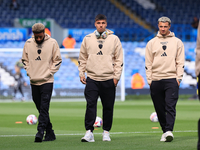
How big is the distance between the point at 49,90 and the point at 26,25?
18.3 metres

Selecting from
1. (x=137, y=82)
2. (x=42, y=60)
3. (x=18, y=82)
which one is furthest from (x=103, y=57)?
(x=137, y=82)

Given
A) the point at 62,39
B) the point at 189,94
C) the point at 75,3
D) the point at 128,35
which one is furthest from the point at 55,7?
the point at 189,94

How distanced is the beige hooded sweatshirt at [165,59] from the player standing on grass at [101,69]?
20.8 inches

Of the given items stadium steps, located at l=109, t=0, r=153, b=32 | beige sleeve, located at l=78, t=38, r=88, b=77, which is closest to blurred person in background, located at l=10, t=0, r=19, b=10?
stadium steps, located at l=109, t=0, r=153, b=32

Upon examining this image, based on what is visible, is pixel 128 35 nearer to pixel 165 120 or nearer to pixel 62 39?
pixel 62 39

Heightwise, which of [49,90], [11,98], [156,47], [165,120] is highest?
[156,47]

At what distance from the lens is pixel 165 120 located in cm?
647

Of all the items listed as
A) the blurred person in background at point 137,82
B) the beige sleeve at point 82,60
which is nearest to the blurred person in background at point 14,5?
the blurred person in background at point 137,82

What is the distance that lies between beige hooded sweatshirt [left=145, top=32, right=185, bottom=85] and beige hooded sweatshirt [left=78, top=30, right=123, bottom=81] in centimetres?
Answer: 52

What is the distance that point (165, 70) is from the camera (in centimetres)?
630

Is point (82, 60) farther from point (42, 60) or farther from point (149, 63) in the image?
point (149, 63)

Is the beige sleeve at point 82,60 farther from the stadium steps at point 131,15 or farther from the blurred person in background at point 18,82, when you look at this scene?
the stadium steps at point 131,15

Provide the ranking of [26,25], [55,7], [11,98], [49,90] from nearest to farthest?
[49,90], [11,98], [26,25], [55,7]

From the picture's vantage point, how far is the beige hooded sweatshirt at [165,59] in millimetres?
6301
